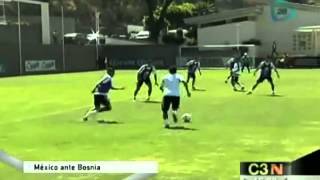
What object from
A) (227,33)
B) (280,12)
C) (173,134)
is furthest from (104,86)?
(227,33)

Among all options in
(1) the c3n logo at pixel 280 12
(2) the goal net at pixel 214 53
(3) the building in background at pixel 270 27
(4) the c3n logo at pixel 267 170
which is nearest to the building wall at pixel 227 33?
(3) the building in background at pixel 270 27

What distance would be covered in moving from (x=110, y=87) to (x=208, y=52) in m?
49.2

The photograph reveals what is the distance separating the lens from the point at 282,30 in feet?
234

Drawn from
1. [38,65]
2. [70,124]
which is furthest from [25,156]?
[38,65]

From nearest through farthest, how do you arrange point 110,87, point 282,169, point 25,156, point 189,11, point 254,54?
point 282,169 → point 25,156 → point 110,87 → point 254,54 → point 189,11

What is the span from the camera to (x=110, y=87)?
19938 mm

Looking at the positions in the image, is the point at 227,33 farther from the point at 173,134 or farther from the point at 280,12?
the point at 173,134

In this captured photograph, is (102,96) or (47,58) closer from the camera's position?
(102,96)

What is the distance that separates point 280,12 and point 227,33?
598cm

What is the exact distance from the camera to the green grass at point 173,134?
12.5 m

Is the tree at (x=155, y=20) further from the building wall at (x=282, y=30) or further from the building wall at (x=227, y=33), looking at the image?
the building wall at (x=282, y=30)

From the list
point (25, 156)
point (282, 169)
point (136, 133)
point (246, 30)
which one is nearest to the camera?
point (282, 169)

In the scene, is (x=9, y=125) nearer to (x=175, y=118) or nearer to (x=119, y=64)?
(x=175, y=118)

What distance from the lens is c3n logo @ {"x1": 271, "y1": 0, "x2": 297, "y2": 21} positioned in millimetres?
71250
